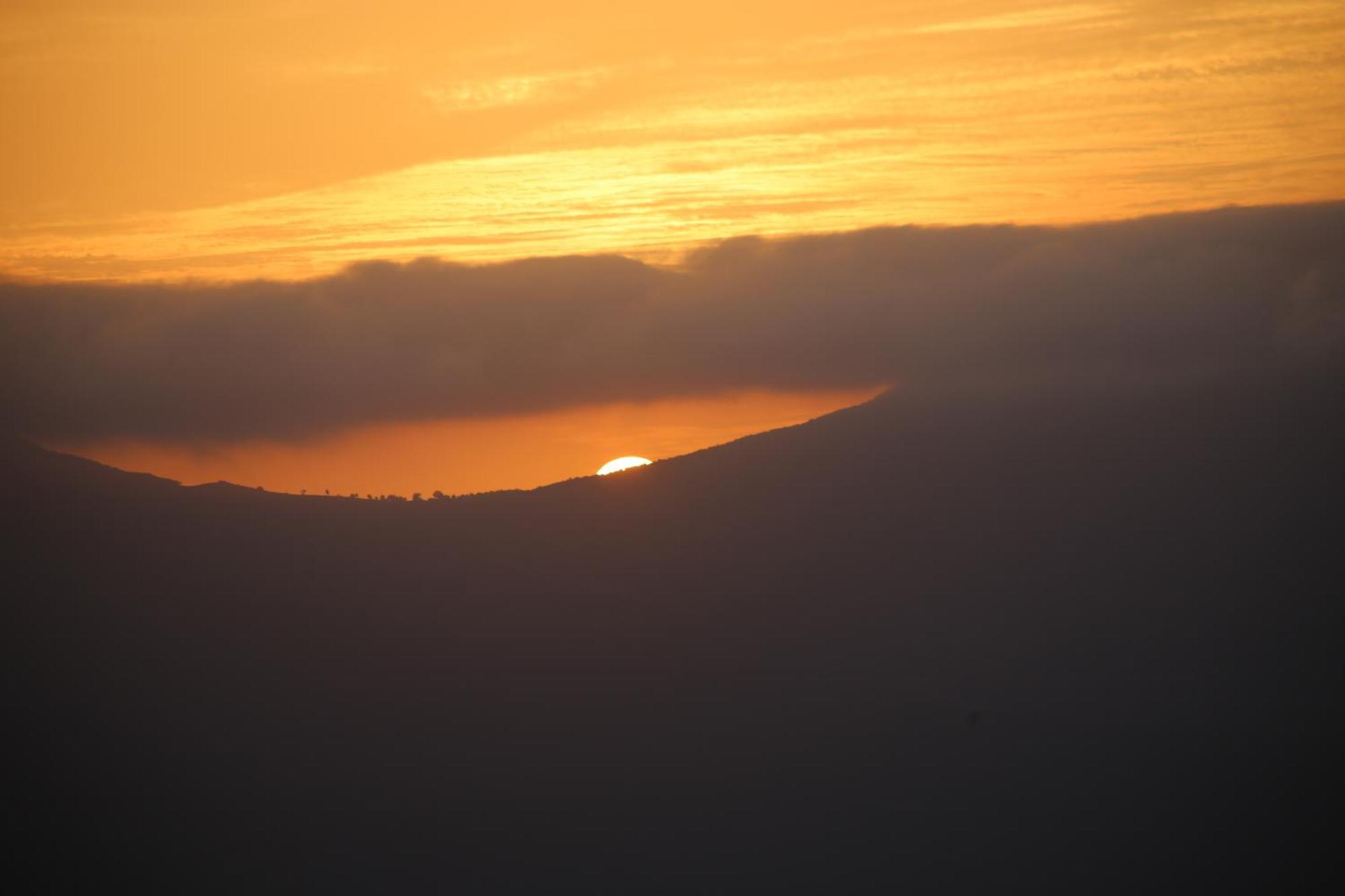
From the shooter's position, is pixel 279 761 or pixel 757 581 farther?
pixel 757 581

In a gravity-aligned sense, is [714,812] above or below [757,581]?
below

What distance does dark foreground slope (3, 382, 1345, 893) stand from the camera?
11719cm

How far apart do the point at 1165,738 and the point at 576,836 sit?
45299mm

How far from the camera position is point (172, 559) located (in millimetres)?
149375

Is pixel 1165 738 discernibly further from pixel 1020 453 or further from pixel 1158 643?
pixel 1020 453

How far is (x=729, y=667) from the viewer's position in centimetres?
13838

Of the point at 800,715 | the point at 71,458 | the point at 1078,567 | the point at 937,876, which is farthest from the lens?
the point at 71,458

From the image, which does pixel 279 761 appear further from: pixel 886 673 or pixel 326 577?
pixel 886 673

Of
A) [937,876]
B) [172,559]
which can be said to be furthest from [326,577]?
[937,876]

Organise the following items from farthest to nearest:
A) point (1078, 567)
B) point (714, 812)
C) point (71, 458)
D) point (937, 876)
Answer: point (71, 458)
point (1078, 567)
point (714, 812)
point (937, 876)

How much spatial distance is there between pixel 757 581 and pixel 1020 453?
32011mm

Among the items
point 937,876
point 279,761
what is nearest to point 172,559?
point 279,761

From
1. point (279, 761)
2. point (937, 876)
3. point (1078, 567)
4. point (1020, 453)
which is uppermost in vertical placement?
point (1020, 453)

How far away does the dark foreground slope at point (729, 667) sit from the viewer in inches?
4614
